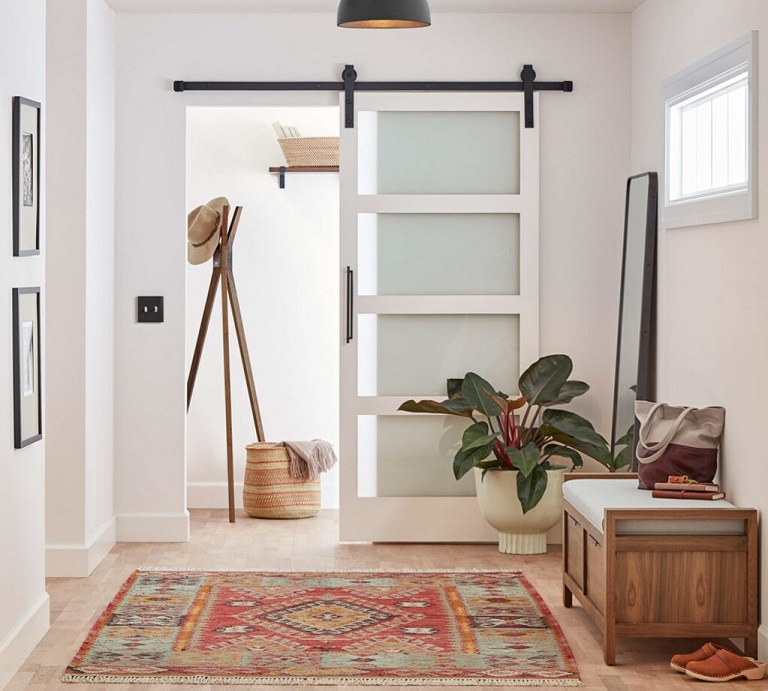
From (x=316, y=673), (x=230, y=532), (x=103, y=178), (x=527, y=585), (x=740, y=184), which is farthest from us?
(x=230, y=532)

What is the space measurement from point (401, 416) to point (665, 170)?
175cm

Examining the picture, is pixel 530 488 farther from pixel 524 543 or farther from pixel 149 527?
pixel 149 527

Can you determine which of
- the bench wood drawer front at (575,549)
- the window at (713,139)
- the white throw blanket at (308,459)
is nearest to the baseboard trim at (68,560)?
the white throw blanket at (308,459)

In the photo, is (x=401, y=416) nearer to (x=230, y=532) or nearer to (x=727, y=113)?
(x=230, y=532)

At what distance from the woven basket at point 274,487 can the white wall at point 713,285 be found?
2187mm

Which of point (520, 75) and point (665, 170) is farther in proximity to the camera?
point (520, 75)

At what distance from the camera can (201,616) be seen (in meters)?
4.30

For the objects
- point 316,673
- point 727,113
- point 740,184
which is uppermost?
point 727,113

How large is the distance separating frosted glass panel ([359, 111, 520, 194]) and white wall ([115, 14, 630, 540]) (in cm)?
18

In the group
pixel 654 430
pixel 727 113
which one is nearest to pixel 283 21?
pixel 727 113

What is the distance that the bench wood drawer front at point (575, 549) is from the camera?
422 cm

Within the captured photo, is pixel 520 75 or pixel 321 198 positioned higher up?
pixel 520 75

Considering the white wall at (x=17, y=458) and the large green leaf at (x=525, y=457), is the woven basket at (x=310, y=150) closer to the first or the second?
the large green leaf at (x=525, y=457)

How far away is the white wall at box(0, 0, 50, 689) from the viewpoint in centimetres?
362
